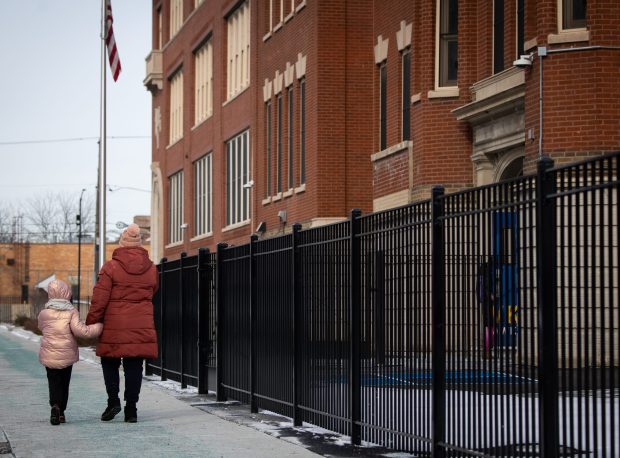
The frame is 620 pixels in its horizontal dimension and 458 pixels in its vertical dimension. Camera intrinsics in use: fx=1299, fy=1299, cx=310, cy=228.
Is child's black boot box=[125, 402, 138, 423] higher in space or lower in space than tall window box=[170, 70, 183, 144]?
lower

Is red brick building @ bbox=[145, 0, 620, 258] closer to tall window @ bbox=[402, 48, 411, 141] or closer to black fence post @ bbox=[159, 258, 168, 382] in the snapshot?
tall window @ bbox=[402, 48, 411, 141]

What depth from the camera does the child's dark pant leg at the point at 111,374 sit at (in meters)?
12.2

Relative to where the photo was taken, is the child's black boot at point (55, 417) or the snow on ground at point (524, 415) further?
the child's black boot at point (55, 417)

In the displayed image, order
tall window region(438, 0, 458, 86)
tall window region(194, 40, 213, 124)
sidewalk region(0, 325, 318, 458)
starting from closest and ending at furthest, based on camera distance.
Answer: sidewalk region(0, 325, 318, 458)
tall window region(438, 0, 458, 86)
tall window region(194, 40, 213, 124)

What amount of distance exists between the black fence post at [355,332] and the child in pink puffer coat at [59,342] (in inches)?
107

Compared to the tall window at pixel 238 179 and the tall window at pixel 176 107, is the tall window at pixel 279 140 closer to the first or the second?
the tall window at pixel 238 179

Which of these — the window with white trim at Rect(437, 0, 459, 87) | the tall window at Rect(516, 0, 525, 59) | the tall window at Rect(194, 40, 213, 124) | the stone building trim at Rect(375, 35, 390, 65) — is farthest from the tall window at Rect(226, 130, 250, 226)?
the tall window at Rect(516, 0, 525, 59)

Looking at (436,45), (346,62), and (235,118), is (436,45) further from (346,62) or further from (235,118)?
(235,118)

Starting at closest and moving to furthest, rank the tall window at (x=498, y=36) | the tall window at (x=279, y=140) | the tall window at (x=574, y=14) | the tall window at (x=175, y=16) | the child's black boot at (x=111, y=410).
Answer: the child's black boot at (x=111, y=410) → the tall window at (x=574, y=14) → the tall window at (x=498, y=36) → the tall window at (x=279, y=140) → the tall window at (x=175, y=16)

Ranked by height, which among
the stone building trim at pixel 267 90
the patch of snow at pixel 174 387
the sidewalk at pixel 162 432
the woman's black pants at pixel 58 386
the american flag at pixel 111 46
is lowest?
the patch of snow at pixel 174 387

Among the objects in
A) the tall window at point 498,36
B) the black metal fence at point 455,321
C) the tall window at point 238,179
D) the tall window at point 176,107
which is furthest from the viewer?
the tall window at point 176,107

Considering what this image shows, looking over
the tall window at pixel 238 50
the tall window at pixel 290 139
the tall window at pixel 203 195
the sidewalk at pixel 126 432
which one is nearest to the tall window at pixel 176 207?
the tall window at pixel 203 195

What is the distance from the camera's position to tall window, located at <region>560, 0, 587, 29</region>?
1964cm

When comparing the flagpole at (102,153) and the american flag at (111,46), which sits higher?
the american flag at (111,46)
